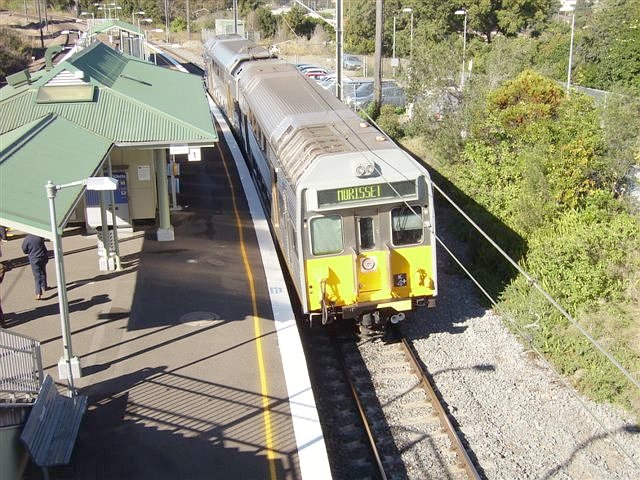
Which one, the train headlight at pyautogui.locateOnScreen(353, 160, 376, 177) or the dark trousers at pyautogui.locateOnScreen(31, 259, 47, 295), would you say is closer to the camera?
the train headlight at pyautogui.locateOnScreen(353, 160, 376, 177)

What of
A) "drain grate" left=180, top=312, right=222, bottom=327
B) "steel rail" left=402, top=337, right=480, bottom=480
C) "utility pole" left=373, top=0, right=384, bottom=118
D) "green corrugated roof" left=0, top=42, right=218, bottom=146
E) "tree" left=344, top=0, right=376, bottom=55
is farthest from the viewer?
"tree" left=344, top=0, right=376, bottom=55

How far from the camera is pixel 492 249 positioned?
17031 mm

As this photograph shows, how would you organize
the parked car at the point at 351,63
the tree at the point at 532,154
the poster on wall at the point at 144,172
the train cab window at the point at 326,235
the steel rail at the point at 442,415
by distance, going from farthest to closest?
the parked car at the point at 351,63 < the tree at the point at 532,154 < the poster on wall at the point at 144,172 < the train cab window at the point at 326,235 < the steel rail at the point at 442,415

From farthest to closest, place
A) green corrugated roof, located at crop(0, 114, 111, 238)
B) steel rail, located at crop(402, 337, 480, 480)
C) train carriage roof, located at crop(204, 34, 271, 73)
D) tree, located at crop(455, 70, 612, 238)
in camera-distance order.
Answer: train carriage roof, located at crop(204, 34, 271, 73)
tree, located at crop(455, 70, 612, 238)
steel rail, located at crop(402, 337, 480, 480)
green corrugated roof, located at crop(0, 114, 111, 238)

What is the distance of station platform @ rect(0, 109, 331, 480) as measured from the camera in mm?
9062

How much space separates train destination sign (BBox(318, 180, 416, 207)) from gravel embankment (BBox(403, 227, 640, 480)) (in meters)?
3.20

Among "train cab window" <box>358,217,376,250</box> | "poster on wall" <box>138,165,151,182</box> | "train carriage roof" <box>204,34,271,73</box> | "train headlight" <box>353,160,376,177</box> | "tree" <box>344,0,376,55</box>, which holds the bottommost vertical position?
"train cab window" <box>358,217,376,250</box>

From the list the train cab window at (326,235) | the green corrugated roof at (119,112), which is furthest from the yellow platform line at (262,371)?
the green corrugated roof at (119,112)

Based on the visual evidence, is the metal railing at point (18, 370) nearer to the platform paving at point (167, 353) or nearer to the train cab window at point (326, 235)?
the platform paving at point (167, 353)

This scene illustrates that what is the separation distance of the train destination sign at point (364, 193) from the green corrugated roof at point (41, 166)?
3.86 metres

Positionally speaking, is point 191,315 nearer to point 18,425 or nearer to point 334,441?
point 334,441

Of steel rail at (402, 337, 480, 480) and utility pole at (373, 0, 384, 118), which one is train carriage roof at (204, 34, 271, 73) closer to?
utility pole at (373, 0, 384, 118)

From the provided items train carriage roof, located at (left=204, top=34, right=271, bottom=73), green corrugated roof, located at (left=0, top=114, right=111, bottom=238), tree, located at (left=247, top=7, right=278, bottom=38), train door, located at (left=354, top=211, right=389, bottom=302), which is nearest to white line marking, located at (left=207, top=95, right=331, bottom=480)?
train door, located at (left=354, top=211, right=389, bottom=302)

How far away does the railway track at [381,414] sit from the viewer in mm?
10000
